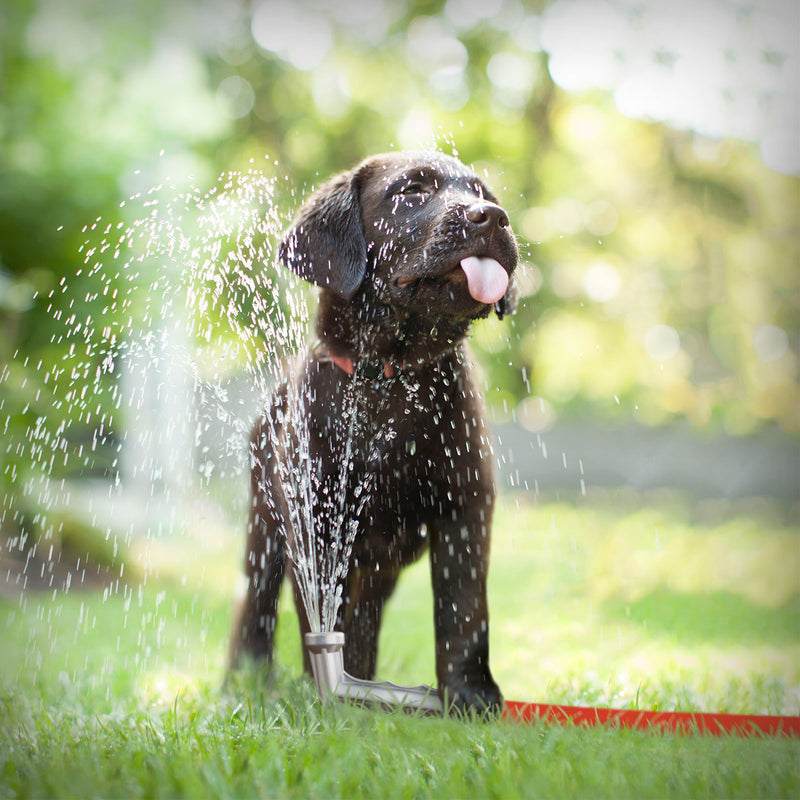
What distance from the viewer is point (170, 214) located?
6.28m

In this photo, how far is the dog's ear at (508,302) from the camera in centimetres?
275

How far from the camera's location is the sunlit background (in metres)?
5.76

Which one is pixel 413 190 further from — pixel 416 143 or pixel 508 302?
pixel 416 143

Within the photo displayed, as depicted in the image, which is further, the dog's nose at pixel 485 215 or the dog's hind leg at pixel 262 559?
the dog's hind leg at pixel 262 559

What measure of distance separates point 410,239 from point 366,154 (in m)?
6.24

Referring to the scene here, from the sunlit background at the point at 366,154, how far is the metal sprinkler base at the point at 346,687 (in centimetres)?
137

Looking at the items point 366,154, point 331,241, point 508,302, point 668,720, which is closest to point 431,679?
point 668,720

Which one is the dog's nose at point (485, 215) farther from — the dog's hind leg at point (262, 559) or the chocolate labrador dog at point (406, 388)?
the dog's hind leg at point (262, 559)

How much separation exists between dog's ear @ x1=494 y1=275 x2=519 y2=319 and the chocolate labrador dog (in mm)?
38

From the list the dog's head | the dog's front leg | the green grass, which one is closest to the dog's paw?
the dog's front leg

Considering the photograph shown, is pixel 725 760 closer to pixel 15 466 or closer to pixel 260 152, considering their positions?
pixel 15 466

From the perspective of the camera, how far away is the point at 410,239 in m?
2.56

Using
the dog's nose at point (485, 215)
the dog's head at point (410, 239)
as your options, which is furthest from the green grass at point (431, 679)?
the dog's nose at point (485, 215)

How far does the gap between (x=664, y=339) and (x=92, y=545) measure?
7.07 m
